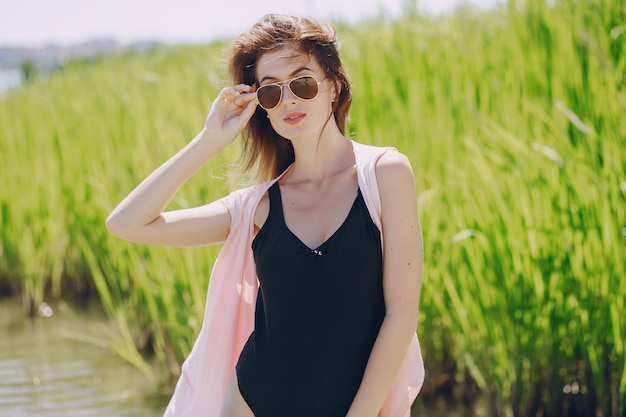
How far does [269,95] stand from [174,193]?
323 mm

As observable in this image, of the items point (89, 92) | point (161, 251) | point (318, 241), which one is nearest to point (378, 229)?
point (318, 241)

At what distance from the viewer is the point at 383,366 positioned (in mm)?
1690

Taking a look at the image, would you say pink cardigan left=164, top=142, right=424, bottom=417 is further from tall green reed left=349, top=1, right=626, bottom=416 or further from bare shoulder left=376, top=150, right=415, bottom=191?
tall green reed left=349, top=1, right=626, bottom=416

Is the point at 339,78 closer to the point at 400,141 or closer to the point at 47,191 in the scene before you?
the point at 400,141

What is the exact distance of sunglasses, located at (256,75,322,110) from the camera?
71.1 inches

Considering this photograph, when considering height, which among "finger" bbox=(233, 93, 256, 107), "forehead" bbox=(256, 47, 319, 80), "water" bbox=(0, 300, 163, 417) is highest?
"forehead" bbox=(256, 47, 319, 80)

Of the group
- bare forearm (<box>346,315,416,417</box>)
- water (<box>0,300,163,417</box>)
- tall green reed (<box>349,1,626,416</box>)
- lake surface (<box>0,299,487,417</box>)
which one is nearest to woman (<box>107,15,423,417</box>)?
bare forearm (<box>346,315,416,417</box>)

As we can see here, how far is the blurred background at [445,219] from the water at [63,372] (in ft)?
0.04

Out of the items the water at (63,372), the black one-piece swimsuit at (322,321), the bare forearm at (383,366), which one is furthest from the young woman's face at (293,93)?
the water at (63,372)

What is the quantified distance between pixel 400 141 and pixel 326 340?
6.60 ft

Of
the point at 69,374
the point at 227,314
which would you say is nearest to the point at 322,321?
the point at 227,314

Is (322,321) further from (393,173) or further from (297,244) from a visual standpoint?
(393,173)

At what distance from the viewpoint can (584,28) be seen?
371 cm

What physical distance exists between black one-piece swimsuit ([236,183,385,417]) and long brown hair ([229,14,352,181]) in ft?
1.00
